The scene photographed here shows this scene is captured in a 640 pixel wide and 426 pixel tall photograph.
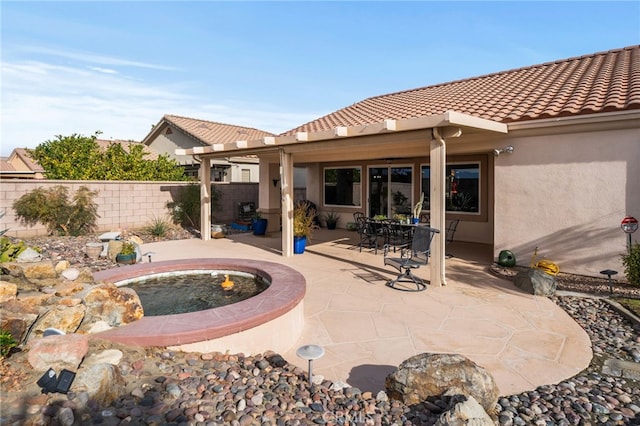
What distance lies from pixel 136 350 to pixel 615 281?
870 centimetres

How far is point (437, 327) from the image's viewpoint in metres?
5.24

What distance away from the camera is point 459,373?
3.27 m

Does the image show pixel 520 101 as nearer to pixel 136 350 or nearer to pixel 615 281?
pixel 615 281

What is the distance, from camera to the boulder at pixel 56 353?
9.72 ft

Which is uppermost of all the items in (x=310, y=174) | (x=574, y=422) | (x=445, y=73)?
(x=445, y=73)

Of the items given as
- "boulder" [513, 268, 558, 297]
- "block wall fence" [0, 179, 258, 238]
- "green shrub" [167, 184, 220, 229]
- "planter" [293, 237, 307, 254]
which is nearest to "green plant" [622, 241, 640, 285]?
"boulder" [513, 268, 558, 297]

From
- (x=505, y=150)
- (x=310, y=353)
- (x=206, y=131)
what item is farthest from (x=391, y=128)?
(x=206, y=131)

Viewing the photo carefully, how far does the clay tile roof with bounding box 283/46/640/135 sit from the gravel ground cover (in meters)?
5.98

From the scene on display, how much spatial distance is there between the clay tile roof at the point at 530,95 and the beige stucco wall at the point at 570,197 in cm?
72

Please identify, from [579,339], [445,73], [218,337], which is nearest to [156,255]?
[218,337]

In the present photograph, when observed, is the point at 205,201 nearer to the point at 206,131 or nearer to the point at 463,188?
the point at 463,188

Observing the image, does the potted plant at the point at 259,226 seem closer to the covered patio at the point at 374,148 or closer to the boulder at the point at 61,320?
the covered patio at the point at 374,148

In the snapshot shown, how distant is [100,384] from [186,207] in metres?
13.1

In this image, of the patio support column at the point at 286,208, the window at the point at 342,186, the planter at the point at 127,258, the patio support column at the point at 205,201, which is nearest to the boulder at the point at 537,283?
the patio support column at the point at 286,208
